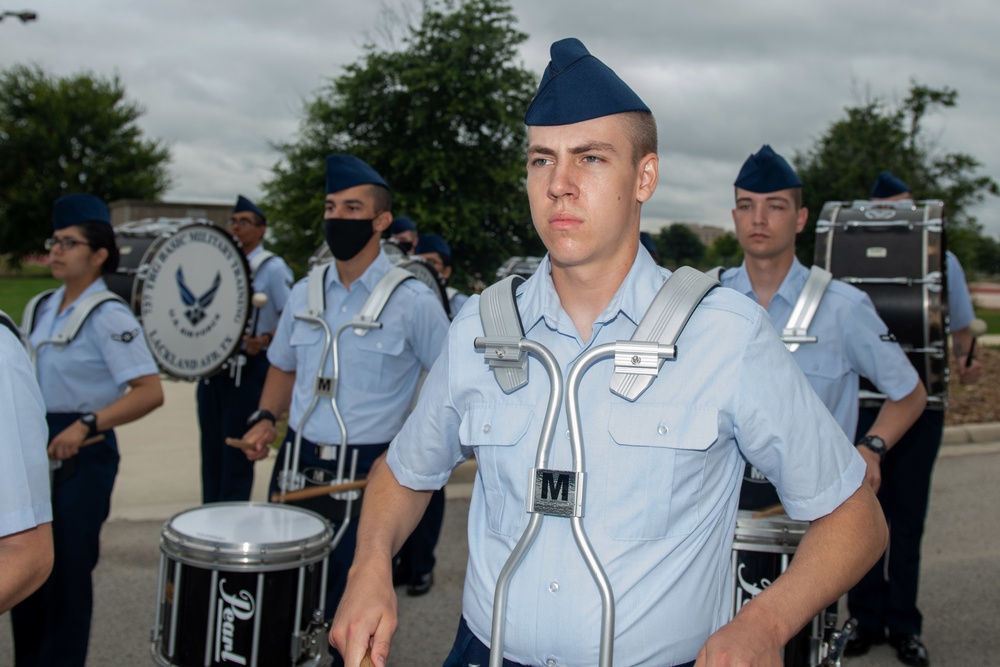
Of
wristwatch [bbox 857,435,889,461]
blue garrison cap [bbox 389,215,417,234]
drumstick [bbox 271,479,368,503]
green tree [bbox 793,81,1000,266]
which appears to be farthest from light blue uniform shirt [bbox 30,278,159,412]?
green tree [bbox 793,81,1000,266]

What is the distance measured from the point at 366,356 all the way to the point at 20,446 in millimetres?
2244

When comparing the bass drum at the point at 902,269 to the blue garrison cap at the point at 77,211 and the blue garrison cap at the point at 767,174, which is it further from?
the blue garrison cap at the point at 77,211

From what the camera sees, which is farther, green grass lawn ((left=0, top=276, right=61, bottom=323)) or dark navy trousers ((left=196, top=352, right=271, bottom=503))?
green grass lawn ((left=0, top=276, right=61, bottom=323))

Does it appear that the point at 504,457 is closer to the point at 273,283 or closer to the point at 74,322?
the point at 74,322

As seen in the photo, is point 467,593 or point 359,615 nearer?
point 359,615

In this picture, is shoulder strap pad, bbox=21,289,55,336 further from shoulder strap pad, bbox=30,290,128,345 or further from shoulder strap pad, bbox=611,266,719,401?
shoulder strap pad, bbox=611,266,719,401

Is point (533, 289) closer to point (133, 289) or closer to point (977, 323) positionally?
point (133, 289)

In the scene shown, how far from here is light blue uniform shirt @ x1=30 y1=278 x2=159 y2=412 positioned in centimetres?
402

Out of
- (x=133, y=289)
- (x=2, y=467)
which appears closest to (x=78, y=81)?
(x=133, y=289)

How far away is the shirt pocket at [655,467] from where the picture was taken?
1718 millimetres

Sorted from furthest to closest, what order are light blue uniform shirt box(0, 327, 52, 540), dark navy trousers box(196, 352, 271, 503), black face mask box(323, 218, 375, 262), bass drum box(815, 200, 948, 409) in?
dark navy trousers box(196, 352, 271, 503)
bass drum box(815, 200, 948, 409)
black face mask box(323, 218, 375, 262)
light blue uniform shirt box(0, 327, 52, 540)

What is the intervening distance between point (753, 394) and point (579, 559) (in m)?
0.42

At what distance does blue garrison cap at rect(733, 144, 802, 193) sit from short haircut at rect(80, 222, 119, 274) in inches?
109

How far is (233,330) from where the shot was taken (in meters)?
5.92
